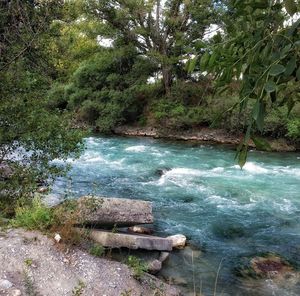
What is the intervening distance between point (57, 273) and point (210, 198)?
19.3ft

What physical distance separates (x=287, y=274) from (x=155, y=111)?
16.8m

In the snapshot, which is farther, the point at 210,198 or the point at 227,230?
the point at 210,198

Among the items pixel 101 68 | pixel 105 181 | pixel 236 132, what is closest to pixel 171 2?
pixel 101 68

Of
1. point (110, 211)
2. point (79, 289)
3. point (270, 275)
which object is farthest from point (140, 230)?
point (79, 289)

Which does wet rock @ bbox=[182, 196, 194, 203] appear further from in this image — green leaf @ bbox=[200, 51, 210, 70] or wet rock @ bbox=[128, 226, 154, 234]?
green leaf @ bbox=[200, 51, 210, 70]

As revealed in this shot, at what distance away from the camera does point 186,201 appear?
9984 millimetres

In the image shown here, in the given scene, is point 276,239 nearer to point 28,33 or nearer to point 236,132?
point 28,33

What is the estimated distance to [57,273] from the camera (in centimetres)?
496

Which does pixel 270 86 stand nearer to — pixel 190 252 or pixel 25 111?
pixel 190 252

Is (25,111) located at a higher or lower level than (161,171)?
higher

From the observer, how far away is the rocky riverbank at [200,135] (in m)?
17.9

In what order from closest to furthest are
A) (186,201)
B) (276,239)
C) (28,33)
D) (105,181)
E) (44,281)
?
(44,281), (28,33), (276,239), (186,201), (105,181)

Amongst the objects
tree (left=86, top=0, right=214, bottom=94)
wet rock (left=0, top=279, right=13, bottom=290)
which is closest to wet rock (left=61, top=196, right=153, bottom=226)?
wet rock (left=0, top=279, right=13, bottom=290)

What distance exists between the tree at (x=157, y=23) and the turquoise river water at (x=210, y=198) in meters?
7.36
